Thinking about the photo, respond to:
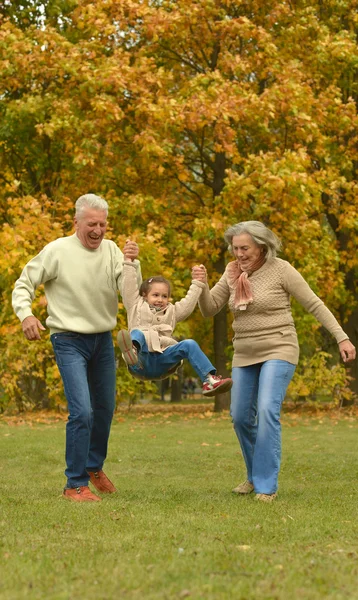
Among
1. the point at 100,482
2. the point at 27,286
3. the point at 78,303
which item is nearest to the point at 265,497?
the point at 100,482

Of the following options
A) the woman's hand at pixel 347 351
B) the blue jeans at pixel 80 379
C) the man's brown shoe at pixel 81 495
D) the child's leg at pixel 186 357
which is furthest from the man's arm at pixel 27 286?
the woman's hand at pixel 347 351

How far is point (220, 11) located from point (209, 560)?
1705cm

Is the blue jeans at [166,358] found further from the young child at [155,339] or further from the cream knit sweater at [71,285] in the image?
the cream knit sweater at [71,285]

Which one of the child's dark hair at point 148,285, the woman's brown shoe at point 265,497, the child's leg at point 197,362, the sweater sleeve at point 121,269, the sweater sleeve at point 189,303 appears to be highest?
the sweater sleeve at point 121,269

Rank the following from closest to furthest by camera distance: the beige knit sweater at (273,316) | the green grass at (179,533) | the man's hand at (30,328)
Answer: the green grass at (179,533), the man's hand at (30,328), the beige knit sweater at (273,316)

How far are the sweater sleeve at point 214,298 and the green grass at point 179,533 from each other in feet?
4.93

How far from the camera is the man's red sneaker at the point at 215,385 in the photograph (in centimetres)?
731

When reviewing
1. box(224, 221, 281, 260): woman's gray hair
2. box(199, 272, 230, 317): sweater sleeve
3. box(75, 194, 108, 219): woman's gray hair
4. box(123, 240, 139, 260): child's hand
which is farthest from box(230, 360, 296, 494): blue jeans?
box(75, 194, 108, 219): woman's gray hair

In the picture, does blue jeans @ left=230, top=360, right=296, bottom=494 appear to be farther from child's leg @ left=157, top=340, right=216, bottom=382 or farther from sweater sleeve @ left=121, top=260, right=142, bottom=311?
sweater sleeve @ left=121, top=260, right=142, bottom=311

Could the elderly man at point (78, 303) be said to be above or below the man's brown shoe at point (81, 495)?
above

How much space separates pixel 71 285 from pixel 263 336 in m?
1.54

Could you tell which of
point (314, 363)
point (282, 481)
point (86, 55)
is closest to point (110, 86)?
point (86, 55)

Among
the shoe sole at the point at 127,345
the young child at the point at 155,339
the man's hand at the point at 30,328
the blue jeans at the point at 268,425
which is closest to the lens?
the man's hand at the point at 30,328

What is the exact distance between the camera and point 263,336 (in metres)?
7.64
